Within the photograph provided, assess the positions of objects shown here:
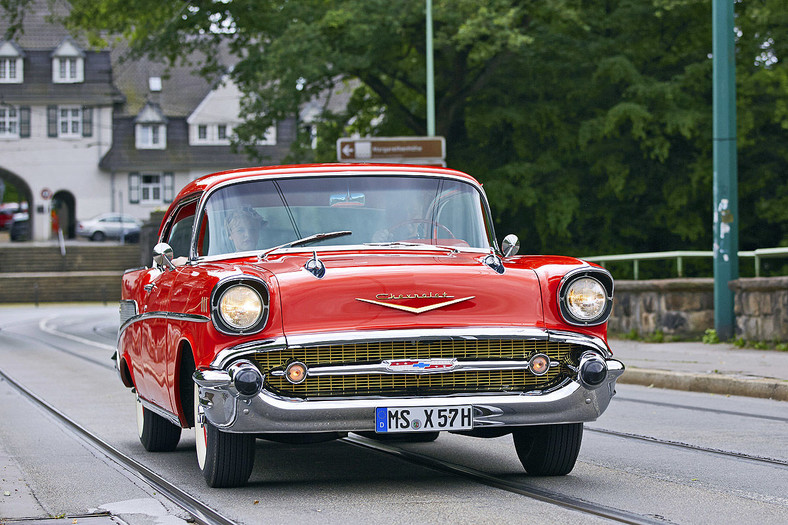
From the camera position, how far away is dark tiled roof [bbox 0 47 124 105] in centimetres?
7494

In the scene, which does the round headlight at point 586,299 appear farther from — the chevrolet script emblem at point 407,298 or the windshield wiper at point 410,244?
the windshield wiper at point 410,244

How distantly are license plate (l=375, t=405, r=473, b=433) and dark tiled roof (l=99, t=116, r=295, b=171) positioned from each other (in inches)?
2757

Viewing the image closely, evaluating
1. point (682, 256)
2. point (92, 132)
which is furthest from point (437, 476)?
point (92, 132)

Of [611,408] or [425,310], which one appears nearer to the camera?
[425,310]

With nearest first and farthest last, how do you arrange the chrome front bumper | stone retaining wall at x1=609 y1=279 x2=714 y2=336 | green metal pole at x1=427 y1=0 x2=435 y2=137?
the chrome front bumper < stone retaining wall at x1=609 y1=279 x2=714 y2=336 < green metal pole at x1=427 y1=0 x2=435 y2=137

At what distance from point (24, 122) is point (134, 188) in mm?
7398

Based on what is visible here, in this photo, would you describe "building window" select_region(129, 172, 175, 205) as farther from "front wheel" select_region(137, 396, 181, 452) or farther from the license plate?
the license plate

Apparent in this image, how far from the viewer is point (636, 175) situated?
32031mm

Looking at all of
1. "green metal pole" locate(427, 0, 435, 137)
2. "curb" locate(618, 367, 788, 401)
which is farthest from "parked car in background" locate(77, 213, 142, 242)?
"curb" locate(618, 367, 788, 401)

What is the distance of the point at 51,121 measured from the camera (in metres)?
75.2

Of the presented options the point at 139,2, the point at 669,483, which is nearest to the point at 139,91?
the point at 139,2

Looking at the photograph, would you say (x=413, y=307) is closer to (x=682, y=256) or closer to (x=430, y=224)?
(x=430, y=224)

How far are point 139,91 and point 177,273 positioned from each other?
7310 centimetres

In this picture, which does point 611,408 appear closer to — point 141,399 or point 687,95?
point 141,399
